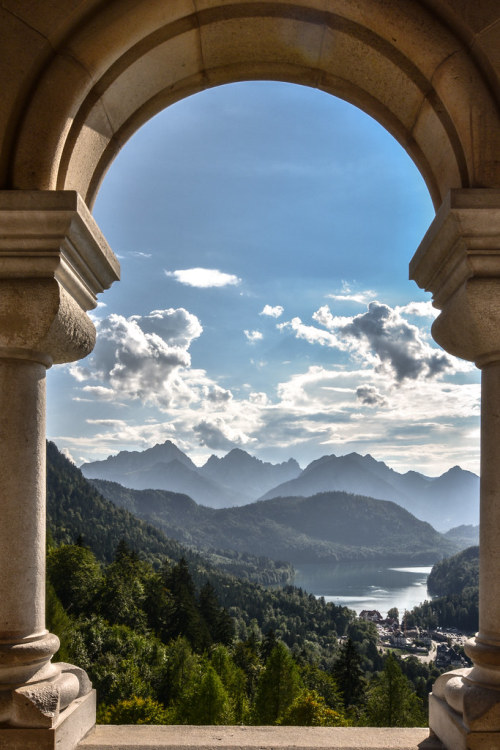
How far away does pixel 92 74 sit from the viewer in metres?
4.13

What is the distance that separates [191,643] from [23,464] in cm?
6785

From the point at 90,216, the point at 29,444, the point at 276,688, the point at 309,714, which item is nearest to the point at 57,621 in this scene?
the point at 276,688

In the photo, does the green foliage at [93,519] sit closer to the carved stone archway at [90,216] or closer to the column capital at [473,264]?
the carved stone archway at [90,216]

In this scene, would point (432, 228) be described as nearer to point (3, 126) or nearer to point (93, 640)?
point (3, 126)

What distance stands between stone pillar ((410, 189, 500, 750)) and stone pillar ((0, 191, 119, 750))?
93.0 inches

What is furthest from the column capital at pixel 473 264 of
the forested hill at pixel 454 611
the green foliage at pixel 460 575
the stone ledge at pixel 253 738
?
the green foliage at pixel 460 575

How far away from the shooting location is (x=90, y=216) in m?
4.13

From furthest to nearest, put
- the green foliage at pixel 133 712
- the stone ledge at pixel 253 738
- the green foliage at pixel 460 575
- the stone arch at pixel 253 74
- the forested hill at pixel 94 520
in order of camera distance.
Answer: the green foliage at pixel 460 575
the forested hill at pixel 94 520
the green foliage at pixel 133 712
the stone ledge at pixel 253 738
the stone arch at pixel 253 74

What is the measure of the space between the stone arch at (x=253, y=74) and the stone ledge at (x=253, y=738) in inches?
147

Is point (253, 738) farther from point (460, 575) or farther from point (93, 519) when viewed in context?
point (460, 575)

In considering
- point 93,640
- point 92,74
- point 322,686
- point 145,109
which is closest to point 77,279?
point 92,74

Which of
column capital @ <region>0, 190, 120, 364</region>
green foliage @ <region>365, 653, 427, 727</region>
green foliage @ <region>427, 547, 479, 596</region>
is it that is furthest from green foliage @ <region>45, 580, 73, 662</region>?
green foliage @ <region>427, 547, 479, 596</region>

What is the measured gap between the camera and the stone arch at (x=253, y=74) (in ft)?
13.2

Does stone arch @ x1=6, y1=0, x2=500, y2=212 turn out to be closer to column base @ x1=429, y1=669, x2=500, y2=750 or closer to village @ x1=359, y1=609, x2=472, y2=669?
column base @ x1=429, y1=669, x2=500, y2=750
